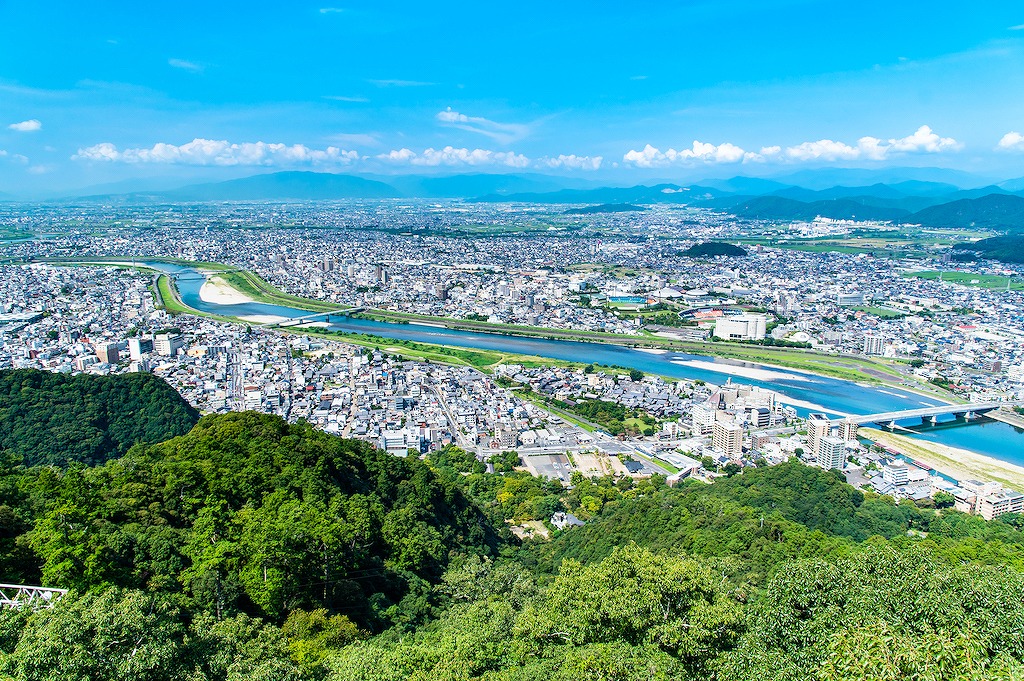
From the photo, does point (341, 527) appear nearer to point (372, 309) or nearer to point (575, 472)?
point (575, 472)

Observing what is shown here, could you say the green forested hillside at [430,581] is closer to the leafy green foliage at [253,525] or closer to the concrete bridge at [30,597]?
the leafy green foliage at [253,525]

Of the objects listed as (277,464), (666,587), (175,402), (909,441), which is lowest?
(909,441)

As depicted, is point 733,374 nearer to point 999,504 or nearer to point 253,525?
point 999,504

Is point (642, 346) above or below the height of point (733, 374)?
above

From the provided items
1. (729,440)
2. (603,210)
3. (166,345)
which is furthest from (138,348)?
(603,210)

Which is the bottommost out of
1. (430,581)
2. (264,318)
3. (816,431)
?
(816,431)

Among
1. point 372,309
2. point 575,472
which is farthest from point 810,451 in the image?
point 372,309

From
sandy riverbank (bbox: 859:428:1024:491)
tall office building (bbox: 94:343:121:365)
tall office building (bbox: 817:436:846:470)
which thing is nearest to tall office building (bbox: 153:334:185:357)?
tall office building (bbox: 94:343:121:365)
